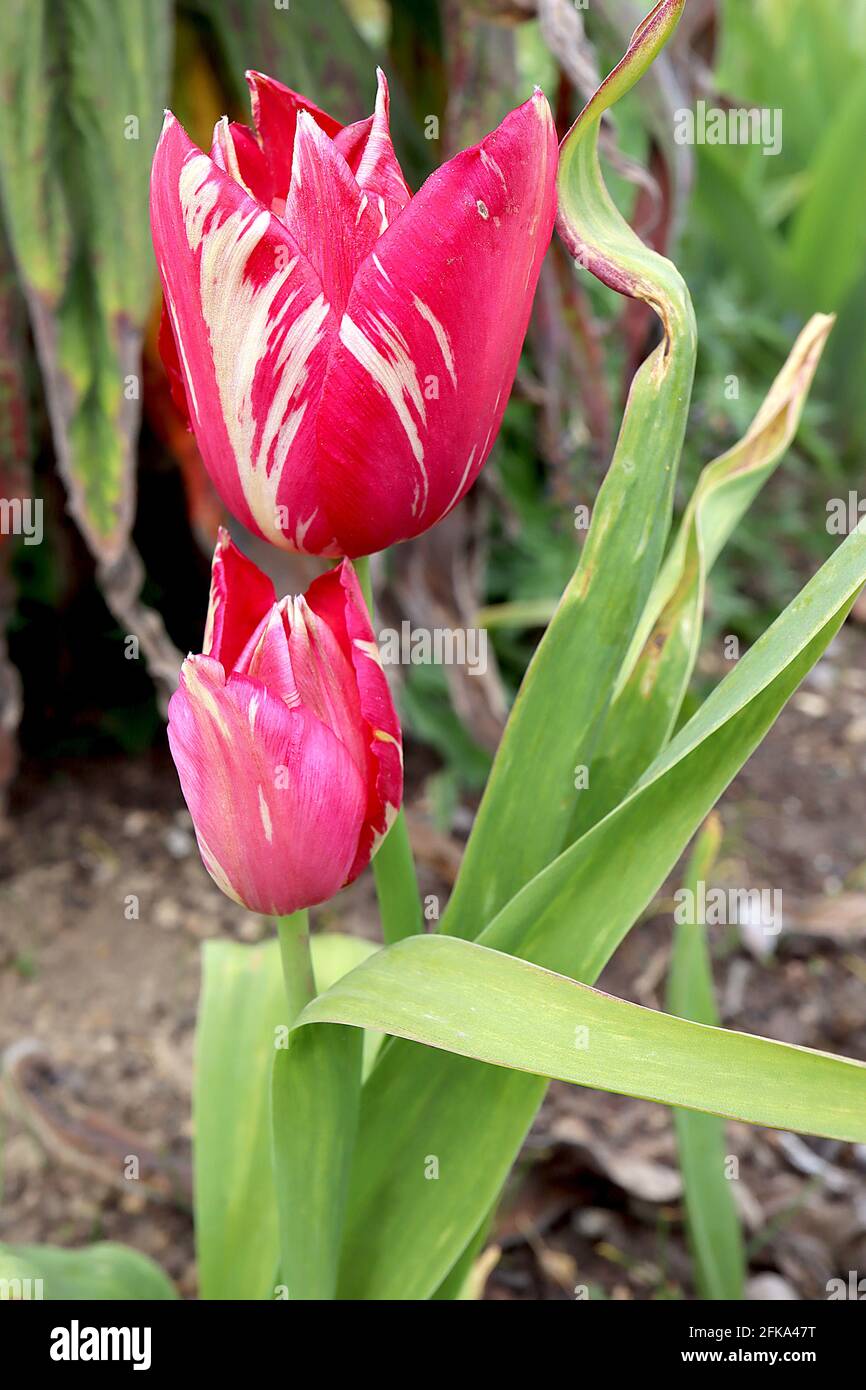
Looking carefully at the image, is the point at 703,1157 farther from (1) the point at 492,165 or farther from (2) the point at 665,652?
(1) the point at 492,165

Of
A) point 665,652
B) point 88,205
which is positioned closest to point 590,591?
point 665,652

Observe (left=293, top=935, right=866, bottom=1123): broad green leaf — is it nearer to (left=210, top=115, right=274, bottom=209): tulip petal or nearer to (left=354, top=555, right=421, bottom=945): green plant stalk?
(left=354, top=555, right=421, bottom=945): green plant stalk

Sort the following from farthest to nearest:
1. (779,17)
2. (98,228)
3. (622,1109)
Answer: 1. (779,17)
2. (622,1109)
3. (98,228)

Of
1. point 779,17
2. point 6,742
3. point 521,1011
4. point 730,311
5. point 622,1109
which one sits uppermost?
point 779,17
